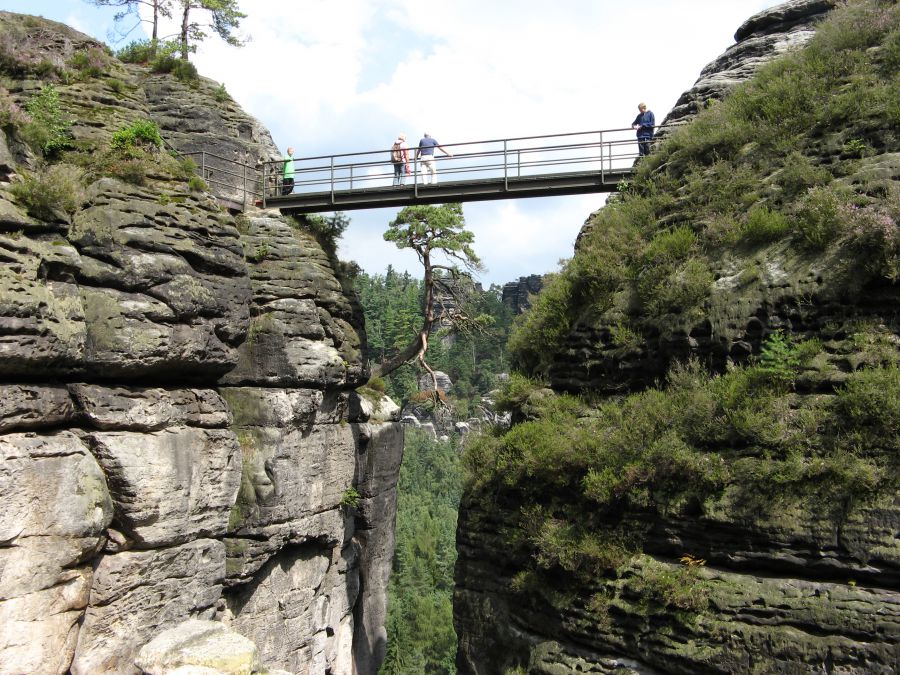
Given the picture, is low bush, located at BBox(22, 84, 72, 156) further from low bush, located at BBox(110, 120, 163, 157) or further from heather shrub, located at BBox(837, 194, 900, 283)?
heather shrub, located at BBox(837, 194, 900, 283)

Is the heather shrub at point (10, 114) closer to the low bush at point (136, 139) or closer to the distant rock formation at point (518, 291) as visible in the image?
the low bush at point (136, 139)

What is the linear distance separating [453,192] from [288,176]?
5.22 metres

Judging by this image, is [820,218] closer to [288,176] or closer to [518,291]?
[288,176]

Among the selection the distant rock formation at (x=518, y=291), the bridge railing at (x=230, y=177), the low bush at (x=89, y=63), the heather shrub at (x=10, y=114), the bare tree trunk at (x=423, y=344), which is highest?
the distant rock formation at (x=518, y=291)

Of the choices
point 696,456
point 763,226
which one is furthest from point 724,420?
point 763,226

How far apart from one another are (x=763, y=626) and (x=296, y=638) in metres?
13.8

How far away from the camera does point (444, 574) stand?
150 feet

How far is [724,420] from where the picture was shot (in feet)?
29.3

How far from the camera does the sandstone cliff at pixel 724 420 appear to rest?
760cm

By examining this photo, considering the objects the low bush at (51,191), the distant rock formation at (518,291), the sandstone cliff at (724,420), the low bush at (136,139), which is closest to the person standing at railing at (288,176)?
the low bush at (136,139)

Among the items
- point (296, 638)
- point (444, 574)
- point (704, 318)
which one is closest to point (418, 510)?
point (444, 574)

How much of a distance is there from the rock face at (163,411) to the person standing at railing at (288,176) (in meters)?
1.09

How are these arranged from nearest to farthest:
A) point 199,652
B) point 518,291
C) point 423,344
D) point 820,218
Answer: point 820,218 < point 199,652 < point 423,344 < point 518,291

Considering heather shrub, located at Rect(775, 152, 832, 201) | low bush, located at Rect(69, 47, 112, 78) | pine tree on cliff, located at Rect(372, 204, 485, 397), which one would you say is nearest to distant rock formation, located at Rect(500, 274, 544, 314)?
pine tree on cliff, located at Rect(372, 204, 485, 397)
